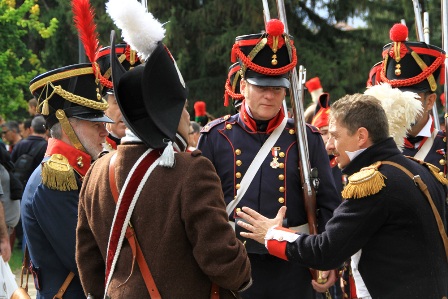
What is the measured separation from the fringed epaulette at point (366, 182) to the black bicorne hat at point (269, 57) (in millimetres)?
1454

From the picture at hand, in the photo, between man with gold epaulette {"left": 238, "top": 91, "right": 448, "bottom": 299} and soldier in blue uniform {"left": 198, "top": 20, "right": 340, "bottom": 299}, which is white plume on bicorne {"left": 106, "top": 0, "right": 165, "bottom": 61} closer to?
man with gold epaulette {"left": 238, "top": 91, "right": 448, "bottom": 299}

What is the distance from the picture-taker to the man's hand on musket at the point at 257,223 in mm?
4855

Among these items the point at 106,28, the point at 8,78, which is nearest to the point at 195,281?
the point at 8,78

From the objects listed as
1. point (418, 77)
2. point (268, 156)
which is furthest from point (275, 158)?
point (418, 77)

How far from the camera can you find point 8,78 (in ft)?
41.2

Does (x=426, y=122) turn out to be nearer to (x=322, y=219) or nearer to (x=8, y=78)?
(x=322, y=219)

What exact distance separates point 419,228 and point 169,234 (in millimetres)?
1312

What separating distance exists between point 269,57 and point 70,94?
53.1 inches

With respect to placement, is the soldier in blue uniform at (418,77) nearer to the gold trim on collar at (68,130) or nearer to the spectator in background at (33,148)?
the gold trim on collar at (68,130)

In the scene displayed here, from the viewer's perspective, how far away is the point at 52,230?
15.8 ft

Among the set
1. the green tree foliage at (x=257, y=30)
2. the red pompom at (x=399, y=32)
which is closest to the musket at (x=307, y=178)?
the red pompom at (x=399, y=32)

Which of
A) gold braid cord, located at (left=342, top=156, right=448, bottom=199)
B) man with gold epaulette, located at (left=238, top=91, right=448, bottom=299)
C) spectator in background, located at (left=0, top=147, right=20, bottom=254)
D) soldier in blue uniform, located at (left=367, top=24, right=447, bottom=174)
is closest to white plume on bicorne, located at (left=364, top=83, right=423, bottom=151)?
man with gold epaulette, located at (left=238, top=91, right=448, bottom=299)

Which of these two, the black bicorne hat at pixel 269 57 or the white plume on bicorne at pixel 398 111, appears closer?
the white plume on bicorne at pixel 398 111

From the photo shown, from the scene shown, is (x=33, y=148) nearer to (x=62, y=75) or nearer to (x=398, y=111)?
(x=62, y=75)
